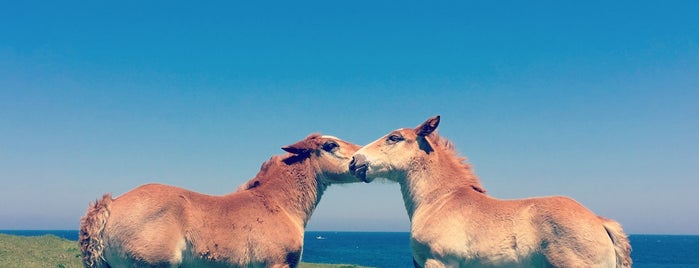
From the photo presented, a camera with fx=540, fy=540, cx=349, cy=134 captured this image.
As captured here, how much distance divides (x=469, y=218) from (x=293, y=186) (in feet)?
10.7

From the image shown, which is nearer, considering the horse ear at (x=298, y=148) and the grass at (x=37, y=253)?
the horse ear at (x=298, y=148)

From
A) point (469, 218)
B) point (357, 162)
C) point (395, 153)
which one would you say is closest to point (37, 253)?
point (357, 162)

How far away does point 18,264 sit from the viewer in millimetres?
19875

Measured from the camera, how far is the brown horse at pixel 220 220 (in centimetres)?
774

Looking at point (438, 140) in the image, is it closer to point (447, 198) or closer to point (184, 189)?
point (447, 198)

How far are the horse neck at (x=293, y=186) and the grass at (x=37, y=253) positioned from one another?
1452 cm

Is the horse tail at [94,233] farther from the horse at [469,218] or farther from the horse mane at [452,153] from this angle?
the horse mane at [452,153]

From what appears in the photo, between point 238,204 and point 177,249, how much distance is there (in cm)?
A: 137

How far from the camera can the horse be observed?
7430 millimetres

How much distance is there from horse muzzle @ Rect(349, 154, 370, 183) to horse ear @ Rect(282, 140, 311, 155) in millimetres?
1044

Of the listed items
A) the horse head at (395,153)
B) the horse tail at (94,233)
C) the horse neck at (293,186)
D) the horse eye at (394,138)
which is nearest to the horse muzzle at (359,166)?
the horse head at (395,153)

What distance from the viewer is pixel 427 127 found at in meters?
9.25

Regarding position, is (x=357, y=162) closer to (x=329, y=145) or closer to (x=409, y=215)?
(x=329, y=145)

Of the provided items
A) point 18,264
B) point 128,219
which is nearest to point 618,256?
point 128,219
